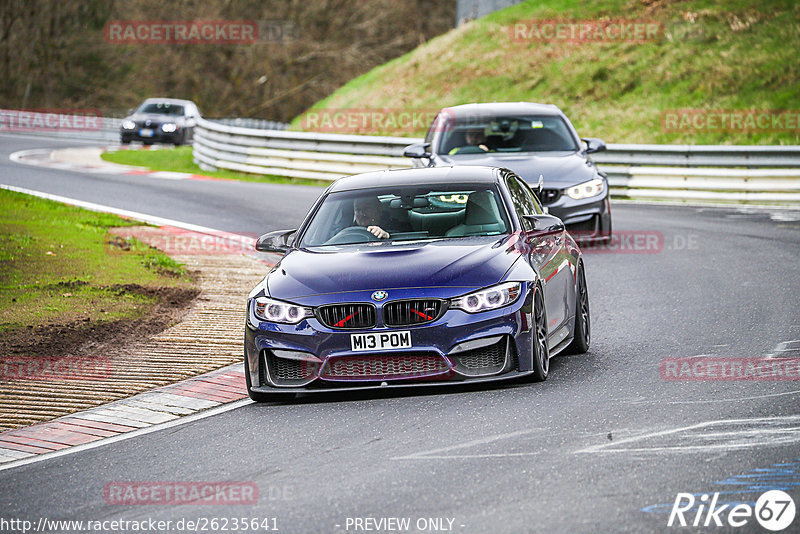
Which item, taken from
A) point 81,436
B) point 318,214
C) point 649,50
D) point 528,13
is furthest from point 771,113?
point 81,436

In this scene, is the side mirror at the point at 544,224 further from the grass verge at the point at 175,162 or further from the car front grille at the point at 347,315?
the grass verge at the point at 175,162

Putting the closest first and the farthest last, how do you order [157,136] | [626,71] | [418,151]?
[418,151], [626,71], [157,136]

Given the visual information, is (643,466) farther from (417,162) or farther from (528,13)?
(528,13)

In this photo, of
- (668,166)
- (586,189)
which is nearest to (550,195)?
(586,189)

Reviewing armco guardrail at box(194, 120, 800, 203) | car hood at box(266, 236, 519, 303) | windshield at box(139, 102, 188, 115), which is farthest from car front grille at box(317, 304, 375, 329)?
windshield at box(139, 102, 188, 115)

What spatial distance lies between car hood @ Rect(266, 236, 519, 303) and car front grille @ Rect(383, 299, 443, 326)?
0.42ft

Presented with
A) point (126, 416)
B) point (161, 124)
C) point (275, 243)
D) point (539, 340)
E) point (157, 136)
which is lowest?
point (157, 136)

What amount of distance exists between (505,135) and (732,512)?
12104 mm

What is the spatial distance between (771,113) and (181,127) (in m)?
17.8

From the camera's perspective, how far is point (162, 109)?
4019 centimetres

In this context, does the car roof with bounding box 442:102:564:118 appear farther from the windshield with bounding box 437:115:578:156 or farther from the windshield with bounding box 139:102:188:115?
the windshield with bounding box 139:102:188:115

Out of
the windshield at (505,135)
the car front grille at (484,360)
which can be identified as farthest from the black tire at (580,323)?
the windshield at (505,135)

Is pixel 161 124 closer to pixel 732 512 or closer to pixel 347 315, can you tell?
pixel 347 315

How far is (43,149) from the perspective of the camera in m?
36.6
